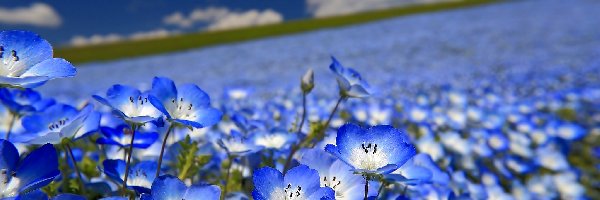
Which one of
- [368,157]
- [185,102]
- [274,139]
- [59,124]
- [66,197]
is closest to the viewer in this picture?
[66,197]

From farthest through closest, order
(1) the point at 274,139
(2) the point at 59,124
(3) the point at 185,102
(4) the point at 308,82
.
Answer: (1) the point at 274,139, (4) the point at 308,82, (2) the point at 59,124, (3) the point at 185,102

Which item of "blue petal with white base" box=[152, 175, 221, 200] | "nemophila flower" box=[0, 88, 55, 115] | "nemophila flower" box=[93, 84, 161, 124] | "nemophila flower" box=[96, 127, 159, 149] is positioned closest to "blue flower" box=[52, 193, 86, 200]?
"blue petal with white base" box=[152, 175, 221, 200]

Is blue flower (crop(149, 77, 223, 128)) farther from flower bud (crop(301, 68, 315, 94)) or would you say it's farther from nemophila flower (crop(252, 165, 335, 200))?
flower bud (crop(301, 68, 315, 94))

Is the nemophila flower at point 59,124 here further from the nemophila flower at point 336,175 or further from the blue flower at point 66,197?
the nemophila flower at point 336,175

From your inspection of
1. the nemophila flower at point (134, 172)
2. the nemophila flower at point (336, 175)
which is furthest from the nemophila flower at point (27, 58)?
the nemophila flower at point (336, 175)

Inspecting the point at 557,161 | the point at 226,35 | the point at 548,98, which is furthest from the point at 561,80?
the point at 226,35

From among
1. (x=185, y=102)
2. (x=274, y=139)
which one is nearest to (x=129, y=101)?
(x=185, y=102)

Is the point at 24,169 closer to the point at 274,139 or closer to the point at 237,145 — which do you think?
the point at 237,145
